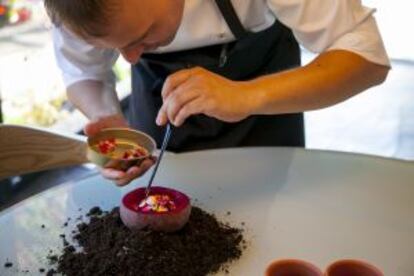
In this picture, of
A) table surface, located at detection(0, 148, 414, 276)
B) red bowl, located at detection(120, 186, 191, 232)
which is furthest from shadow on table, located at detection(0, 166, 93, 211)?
red bowl, located at detection(120, 186, 191, 232)

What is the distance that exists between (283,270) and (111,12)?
1.55 feet

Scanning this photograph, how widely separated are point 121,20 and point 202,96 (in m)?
0.18

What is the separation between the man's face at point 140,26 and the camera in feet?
3.13

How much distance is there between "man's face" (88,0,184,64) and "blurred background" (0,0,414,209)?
1.43 m

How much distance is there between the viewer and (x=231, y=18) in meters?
1.23

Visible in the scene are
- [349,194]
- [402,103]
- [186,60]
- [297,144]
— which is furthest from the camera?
[402,103]

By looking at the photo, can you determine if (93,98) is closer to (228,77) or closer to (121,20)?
(228,77)

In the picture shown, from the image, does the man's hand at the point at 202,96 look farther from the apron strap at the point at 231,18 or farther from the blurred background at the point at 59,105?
the blurred background at the point at 59,105

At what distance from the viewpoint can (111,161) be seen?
1105 mm

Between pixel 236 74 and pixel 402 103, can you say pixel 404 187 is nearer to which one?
pixel 236 74

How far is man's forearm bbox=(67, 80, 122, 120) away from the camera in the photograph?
138 cm

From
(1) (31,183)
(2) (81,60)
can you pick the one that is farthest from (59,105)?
(2) (81,60)

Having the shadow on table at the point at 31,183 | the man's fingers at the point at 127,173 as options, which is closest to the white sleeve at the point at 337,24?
the man's fingers at the point at 127,173

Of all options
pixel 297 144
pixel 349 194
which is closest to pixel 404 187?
pixel 349 194
